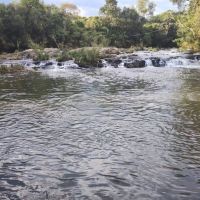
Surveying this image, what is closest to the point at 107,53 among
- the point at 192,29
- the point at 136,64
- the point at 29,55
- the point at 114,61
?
the point at 114,61

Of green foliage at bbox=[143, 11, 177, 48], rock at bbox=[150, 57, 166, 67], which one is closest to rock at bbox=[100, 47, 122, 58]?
rock at bbox=[150, 57, 166, 67]

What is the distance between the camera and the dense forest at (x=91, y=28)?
1817 inches

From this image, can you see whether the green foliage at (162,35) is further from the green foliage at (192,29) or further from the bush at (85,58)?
the bush at (85,58)

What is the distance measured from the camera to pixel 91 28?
67188 mm

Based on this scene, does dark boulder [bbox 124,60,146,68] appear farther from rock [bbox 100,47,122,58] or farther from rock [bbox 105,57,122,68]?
rock [bbox 100,47,122,58]

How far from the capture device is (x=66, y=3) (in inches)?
4013

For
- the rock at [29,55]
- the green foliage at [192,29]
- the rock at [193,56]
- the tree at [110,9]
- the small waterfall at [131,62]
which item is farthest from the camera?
the tree at [110,9]

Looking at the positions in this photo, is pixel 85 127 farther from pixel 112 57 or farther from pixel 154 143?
pixel 112 57

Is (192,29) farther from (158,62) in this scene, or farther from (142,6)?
(142,6)

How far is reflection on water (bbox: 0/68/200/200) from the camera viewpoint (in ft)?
23.6

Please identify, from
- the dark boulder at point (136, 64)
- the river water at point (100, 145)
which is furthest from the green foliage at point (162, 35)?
the river water at point (100, 145)

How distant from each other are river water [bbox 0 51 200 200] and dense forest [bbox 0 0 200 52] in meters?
25.2

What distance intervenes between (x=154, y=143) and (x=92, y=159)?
1.98 m

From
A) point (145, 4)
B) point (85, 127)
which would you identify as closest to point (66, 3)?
point (145, 4)
